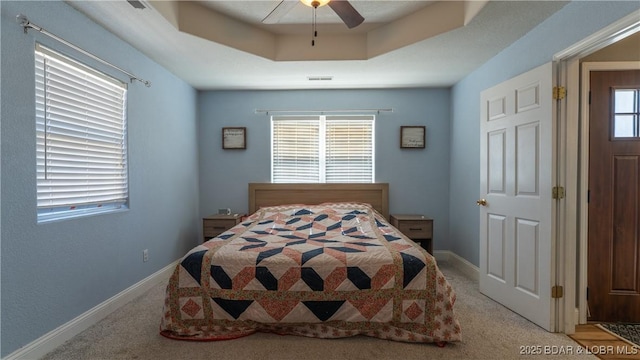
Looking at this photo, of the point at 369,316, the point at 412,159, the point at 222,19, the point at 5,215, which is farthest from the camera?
→ the point at 412,159

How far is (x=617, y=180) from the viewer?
2.31 metres

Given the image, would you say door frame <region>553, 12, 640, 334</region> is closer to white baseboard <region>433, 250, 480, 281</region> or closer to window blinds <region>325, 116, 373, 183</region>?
white baseboard <region>433, 250, 480, 281</region>

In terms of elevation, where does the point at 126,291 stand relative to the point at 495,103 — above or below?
below

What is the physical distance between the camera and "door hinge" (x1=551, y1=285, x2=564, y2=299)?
2.18 m

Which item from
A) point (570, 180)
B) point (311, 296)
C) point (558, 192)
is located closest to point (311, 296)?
point (311, 296)

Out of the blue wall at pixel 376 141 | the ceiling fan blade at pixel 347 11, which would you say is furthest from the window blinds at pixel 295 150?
the ceiling fan blade at pixel 347 11

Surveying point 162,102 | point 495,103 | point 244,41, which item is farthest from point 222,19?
point 495,103

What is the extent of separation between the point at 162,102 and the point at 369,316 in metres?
3.11

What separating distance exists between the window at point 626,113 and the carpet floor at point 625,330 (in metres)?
1.52

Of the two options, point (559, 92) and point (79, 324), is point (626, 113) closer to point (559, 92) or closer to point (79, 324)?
point (559, 92)

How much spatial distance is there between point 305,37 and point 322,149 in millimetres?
1575

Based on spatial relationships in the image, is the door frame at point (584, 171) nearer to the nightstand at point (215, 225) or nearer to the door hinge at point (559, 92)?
the door hinge at point (559, 92)

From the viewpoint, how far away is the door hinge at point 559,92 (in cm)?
215

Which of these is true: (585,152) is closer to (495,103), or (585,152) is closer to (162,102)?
(495,103)
